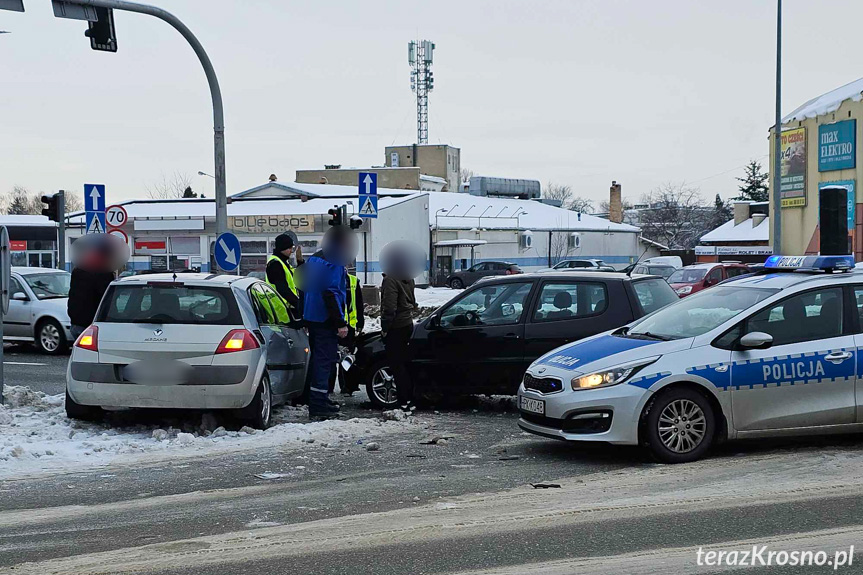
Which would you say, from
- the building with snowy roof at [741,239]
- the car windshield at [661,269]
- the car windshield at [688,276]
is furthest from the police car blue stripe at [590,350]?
the building with snowy roof at [741,239]

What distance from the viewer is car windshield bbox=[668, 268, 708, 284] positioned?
30094 millimetres

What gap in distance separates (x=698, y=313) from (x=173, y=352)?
4.83 metres

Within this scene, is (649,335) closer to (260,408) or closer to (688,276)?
(260,408)

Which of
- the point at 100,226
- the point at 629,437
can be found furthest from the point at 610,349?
the point at 100,226

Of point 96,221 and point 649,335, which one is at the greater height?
point 96,221

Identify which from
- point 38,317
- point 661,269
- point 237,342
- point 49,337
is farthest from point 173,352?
point 661,269

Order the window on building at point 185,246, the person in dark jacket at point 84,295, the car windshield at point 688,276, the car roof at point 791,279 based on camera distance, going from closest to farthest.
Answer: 1. the car roof at point 791,279
2. the person in dark jacket at point 84,295
3. the car windshield at point 688,276
4. the window on building at point 185,246

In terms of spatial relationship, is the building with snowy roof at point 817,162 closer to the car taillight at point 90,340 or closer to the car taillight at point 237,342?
the car taillight at point 237,342

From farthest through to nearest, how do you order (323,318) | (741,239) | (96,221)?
(741,239) → (96,221) → (323,318)

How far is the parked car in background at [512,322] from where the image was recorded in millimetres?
10586

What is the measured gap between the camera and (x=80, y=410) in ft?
31.9

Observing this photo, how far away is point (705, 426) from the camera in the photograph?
8062 mm

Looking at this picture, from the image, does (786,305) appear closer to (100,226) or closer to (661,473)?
(661,473)

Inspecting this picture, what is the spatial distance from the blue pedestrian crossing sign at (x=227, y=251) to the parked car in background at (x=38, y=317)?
3.57 meters
